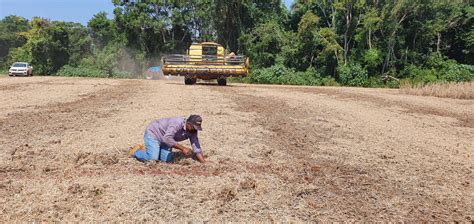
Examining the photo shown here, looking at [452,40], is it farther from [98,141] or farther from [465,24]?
[98,141]

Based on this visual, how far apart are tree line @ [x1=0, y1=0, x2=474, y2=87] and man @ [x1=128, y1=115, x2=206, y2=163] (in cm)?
2673

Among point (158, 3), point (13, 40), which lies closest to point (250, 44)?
point (158, 3)

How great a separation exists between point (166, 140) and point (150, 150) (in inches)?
12.9

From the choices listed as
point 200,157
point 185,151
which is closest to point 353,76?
point 200,157

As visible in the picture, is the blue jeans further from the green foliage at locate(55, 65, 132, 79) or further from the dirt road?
the green foliage at locate(55, 65, 132, 79)

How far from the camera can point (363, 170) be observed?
21.5ft

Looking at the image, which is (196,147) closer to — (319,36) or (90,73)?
(319,36)

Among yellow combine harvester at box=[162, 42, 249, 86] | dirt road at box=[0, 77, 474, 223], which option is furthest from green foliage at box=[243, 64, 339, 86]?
dirt road at box=[0, 77, 474, 223]

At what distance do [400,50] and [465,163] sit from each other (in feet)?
95.4

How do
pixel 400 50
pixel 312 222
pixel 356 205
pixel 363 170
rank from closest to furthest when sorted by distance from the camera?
pixel 312 222, pixel 356 205, pixel 363 170, pixel 400 50

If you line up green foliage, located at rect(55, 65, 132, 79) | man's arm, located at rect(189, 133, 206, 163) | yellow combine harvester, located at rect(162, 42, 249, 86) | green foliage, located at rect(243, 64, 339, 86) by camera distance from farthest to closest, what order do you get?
green foliage, located at rect(55, 65, 132, 79) → green foliage, located at rect(243, 64, 339, 86) → yellow combine harvester, located at rect(162, 42, 249, 86) → man's arm, located at rect(189, 133, 206, 163)

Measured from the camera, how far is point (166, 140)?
20.6ft

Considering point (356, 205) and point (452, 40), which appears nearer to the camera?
point (356, 205)

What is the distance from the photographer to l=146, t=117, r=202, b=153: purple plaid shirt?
6.30 meters
